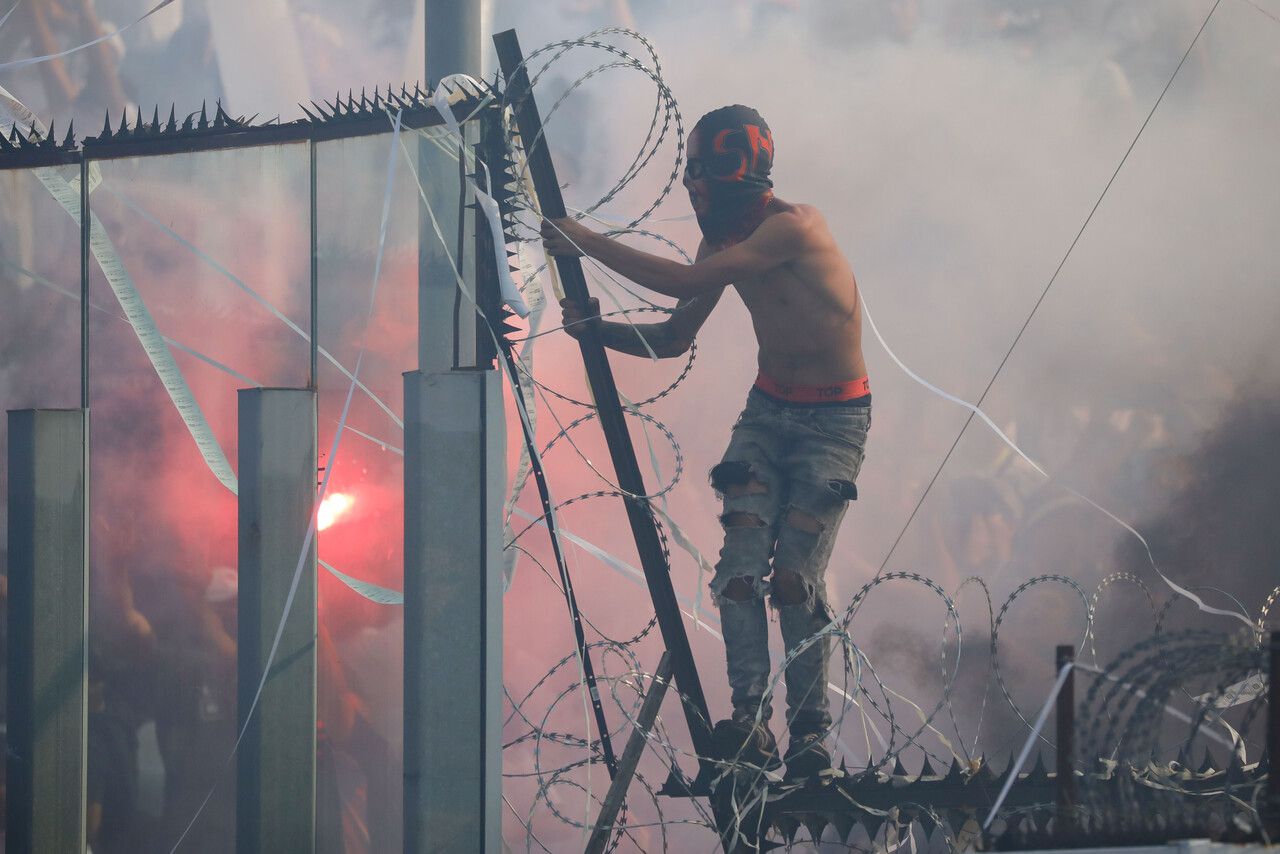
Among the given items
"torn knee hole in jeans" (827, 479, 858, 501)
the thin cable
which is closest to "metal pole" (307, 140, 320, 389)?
"torn knee hole in jeans" (827, 479, 858, 501)

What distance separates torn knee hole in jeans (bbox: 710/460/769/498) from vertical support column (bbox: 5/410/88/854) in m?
3.55

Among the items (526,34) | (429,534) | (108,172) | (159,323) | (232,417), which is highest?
(526,34)

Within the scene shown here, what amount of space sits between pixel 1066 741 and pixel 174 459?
5.61m

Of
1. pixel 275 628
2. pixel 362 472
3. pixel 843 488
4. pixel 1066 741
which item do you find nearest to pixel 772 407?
pixel 843 488

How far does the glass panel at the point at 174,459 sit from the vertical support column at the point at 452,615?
2.32 meters

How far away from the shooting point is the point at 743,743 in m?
4.98

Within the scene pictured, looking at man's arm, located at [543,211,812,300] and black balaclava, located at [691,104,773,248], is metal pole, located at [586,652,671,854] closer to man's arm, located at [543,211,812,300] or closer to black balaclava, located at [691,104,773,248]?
man's arm, located at [543,211,812,300]

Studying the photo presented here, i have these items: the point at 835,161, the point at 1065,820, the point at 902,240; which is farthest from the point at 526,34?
the point at 1065,820

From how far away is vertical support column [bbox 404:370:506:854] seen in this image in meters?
4.81

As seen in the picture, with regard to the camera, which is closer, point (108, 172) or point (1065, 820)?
point (1065, 820)

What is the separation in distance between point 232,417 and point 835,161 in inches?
211

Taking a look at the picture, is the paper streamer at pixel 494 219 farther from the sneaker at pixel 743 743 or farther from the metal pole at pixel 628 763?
the sneaker at pixel 743 743

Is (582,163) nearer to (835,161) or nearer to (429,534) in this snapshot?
(835,161)

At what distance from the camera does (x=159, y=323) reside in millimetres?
7246
